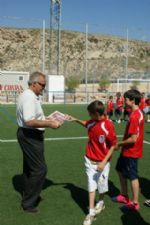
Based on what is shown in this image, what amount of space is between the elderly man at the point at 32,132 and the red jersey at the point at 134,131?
1037 millimetres

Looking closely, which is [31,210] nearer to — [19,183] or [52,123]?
[52,123]

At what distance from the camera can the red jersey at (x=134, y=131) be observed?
20.2 feet

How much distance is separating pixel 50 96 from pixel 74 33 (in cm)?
9450

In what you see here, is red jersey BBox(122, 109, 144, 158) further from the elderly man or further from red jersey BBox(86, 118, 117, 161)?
the elderly man

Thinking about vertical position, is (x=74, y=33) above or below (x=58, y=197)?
above

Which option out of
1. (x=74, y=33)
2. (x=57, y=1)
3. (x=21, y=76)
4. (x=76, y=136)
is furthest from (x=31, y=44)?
(x=76, y=136)

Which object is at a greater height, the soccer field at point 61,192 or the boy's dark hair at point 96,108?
the boy's dark hair at point 96,108

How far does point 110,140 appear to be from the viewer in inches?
232

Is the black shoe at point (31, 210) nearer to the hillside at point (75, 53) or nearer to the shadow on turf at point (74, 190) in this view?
the shadow on turf at point (74, 190)

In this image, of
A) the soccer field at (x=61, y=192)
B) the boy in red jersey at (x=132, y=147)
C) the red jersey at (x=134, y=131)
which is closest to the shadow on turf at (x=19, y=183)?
the soccer field at (x=61, y=192)

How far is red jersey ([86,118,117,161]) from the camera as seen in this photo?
19.3ft

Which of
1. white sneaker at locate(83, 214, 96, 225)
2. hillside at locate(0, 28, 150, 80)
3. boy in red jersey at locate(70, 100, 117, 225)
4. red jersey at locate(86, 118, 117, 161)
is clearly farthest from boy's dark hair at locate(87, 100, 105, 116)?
hillside at locate(0, 28, 150, 80)

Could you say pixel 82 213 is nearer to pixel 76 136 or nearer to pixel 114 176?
pixel 114 176

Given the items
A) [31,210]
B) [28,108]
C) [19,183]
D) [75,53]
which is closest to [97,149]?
[28,108]
